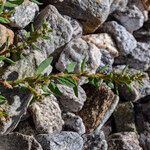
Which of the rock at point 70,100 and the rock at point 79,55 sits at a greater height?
the rock at point 79,55

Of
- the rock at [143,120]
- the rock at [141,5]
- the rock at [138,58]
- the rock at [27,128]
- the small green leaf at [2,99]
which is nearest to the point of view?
the small green leaf at [2,99]

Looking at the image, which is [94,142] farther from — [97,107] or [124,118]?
[124,118]

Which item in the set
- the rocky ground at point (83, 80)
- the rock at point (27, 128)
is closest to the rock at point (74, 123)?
the rocky ground at point (83, 80)

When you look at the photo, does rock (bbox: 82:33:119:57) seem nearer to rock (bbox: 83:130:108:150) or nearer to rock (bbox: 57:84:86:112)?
rock (bbox: 57:84:86:112)

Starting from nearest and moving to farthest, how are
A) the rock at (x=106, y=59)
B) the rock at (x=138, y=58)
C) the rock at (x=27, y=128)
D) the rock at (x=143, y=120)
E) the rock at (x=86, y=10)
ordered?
the rock at (x=27, y=128)
the rock at (x=86, y=10)
the rock at (x=106, y=59)
the rock at (x=143, y=120)
the rock at (x=138, y=58)

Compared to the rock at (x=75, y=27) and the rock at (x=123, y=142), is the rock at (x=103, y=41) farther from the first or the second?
the rock at (x=123, y=142)

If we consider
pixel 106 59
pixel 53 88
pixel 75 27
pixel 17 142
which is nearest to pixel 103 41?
pixel 106 59

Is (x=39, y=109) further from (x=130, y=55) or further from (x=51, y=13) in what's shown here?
(x=130, y=55)

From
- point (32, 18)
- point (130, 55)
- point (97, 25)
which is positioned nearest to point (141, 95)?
point (130, 55)
